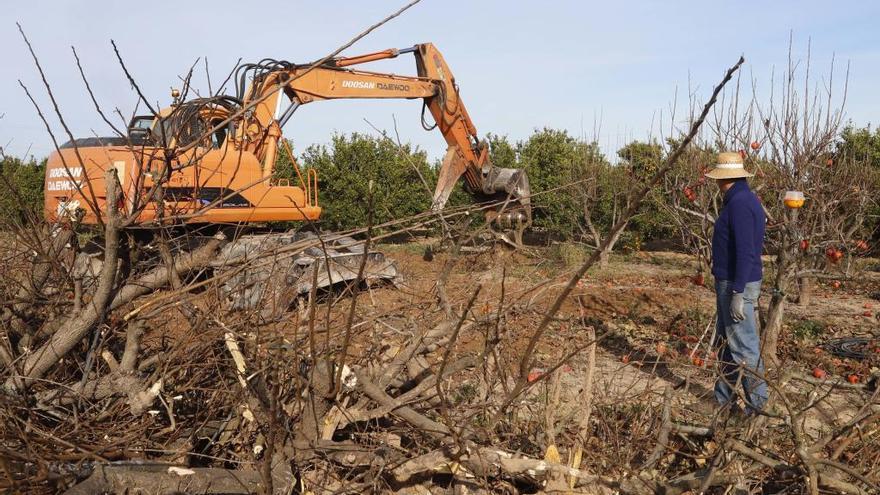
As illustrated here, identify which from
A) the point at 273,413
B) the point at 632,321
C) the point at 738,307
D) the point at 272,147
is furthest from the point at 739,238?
the point at 272,147

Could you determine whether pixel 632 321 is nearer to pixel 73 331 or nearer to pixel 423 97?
pixel 423 97

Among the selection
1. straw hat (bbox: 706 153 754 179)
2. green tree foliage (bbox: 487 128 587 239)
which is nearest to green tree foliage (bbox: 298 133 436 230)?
green tree foliage (bbox: 487 128 587 239)

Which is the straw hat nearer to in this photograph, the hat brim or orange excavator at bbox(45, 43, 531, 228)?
the hat brim

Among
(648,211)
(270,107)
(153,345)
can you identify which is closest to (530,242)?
(648,211)

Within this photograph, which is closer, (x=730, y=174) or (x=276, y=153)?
(x=730, y=174)

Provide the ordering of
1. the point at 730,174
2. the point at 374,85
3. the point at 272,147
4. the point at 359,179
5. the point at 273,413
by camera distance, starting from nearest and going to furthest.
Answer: the point at 273,413, the point at 730,174, the point at 272,147, the point at 374,85, the point at 359,179

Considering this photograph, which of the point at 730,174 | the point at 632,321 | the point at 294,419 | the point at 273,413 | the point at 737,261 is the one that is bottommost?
the point at 632,321

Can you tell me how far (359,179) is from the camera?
730 inches

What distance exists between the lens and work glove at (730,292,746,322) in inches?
186

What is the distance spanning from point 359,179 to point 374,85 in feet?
26.1

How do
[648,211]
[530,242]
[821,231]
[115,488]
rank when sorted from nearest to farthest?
[115,488]
[821,231]
[648,211]
[530,242]

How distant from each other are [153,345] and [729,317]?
3561 millimetres

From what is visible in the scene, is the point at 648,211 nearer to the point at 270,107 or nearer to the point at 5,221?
the point at 270,107

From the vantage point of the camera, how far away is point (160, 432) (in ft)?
10.9
